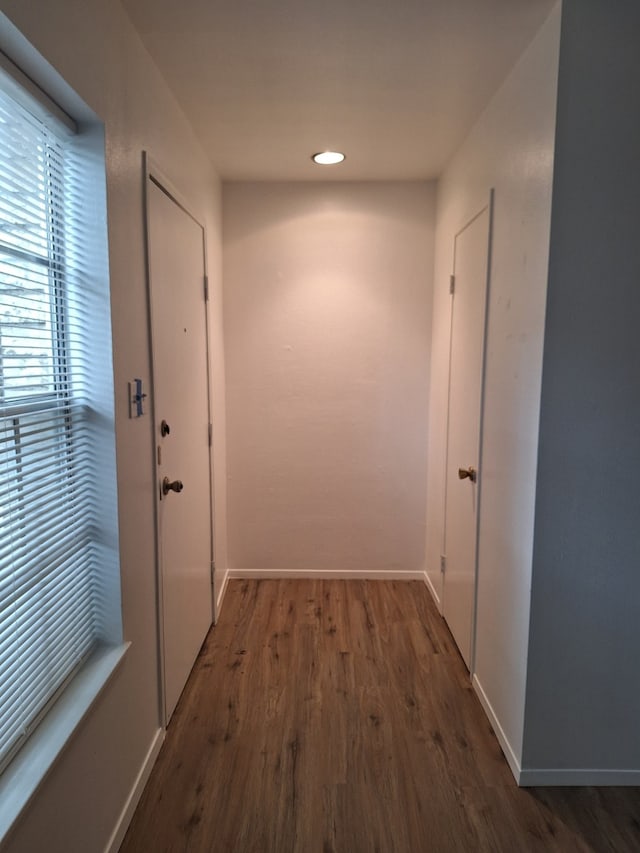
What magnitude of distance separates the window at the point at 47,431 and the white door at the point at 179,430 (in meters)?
0.37

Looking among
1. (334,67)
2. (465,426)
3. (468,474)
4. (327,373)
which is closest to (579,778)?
(468,474)

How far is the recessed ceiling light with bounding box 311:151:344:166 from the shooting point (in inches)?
104

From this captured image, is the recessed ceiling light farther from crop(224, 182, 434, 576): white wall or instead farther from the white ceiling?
crop(224, 182, 434, 576): white wall

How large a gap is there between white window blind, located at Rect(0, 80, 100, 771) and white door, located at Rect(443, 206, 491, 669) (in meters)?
1.53

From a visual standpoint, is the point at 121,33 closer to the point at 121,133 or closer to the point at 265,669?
the point at 121,133

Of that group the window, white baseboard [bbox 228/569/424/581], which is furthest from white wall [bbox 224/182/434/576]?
the window

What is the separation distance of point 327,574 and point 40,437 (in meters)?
2.37

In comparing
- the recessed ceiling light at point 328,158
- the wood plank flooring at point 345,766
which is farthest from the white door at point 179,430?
the recessed ceiling light at point 328,158

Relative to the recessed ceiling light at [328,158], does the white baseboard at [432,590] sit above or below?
below

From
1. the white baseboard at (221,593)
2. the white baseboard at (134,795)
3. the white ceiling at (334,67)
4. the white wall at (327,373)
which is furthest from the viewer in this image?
the white wall at (327,373)

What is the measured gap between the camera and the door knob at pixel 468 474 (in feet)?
7.43

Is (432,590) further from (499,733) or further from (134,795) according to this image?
(134,795)

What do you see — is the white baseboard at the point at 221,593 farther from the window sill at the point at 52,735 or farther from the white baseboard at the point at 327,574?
the window sill at the point at 52,735

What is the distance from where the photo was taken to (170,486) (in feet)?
Answer: 6.49
